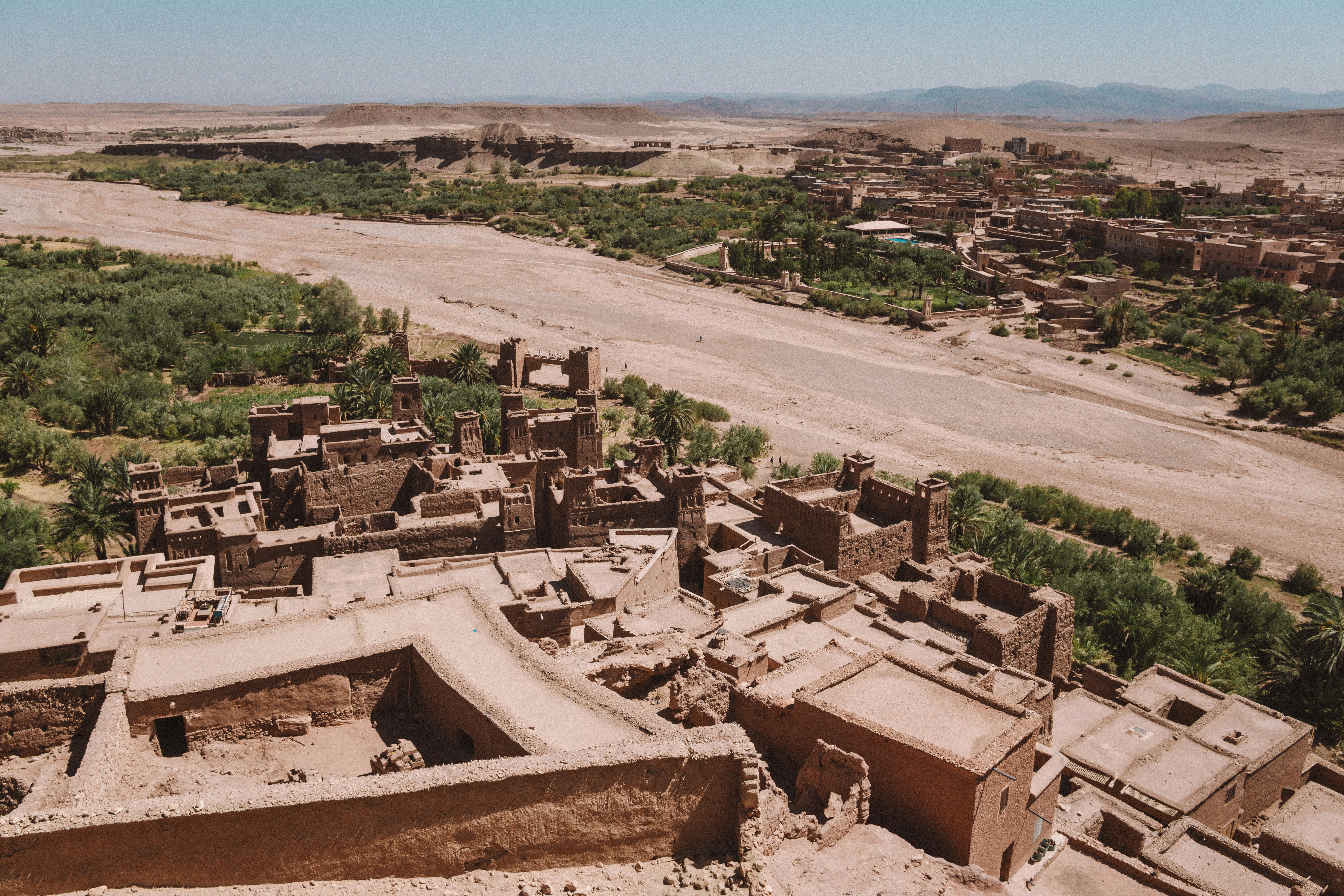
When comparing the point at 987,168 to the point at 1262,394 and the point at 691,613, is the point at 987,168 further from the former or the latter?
the point at 691,613

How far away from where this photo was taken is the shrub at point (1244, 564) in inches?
1395

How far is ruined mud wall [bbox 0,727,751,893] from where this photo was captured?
969cm

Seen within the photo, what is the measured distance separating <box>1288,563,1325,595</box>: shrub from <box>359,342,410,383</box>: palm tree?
36531 millimetres

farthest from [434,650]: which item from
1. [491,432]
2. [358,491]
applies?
[491,432]

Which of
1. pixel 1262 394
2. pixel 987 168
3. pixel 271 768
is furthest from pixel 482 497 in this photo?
pixel 987 168

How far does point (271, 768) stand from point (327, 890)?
11.0ft

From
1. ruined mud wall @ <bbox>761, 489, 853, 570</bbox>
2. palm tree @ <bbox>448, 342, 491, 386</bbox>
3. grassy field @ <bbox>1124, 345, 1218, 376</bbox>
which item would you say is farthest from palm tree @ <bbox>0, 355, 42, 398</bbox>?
grassy field @ <bbox>1124, 345, 1218, 376</bbox>

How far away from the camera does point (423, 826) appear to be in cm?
1073

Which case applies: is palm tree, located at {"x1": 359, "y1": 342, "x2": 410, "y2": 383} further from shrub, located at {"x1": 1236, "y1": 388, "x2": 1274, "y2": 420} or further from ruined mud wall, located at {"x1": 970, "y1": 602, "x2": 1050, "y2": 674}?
shrub, located at {"x1": 1236, "y1": 388, "x2": 1274, "y2": 420}

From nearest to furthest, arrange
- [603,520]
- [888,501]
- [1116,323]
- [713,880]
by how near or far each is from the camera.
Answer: [713,880] → [603,520] → [888,501] → [1116,323]

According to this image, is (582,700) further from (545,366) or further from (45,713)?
(545,366)

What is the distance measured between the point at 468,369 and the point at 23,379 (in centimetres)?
1949

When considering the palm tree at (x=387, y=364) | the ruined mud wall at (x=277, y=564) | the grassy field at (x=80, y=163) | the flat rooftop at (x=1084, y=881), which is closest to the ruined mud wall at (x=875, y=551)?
the flat rooftop at (x=1084, y=881)

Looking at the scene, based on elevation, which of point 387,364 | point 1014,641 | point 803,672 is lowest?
point 1014,641
